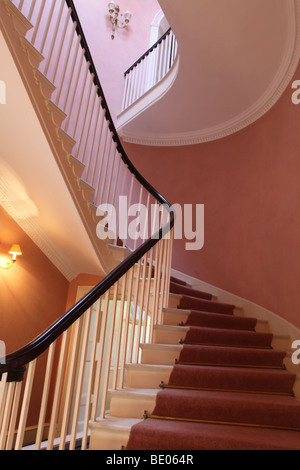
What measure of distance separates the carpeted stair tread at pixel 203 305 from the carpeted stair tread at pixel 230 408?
4.24ft

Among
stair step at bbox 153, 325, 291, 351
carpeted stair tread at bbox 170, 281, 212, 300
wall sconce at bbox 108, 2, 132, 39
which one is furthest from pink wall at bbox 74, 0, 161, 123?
stair step at bbox 153, 325, 291, 351

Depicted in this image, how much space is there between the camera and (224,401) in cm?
218

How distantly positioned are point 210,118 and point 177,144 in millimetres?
791

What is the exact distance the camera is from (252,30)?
3.65 metres

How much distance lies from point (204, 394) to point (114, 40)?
6488 mm

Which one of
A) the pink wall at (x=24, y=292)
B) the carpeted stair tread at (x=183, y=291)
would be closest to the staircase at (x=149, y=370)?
the carpeted stair tread at (x=183, y=291)

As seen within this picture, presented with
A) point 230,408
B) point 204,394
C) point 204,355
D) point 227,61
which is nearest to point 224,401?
point 230,408

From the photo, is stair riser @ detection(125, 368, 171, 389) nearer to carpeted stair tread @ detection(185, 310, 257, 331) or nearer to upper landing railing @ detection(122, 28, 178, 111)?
carpeted stair tread @ detection(185, 310, 257, 331)

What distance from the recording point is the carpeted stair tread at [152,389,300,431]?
2109 mm

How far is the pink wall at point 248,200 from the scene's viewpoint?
11.3ft

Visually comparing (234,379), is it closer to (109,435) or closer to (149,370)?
(149,370)

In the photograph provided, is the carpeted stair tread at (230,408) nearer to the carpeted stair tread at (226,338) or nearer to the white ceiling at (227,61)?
the carpeted stair tread at (226,338)
